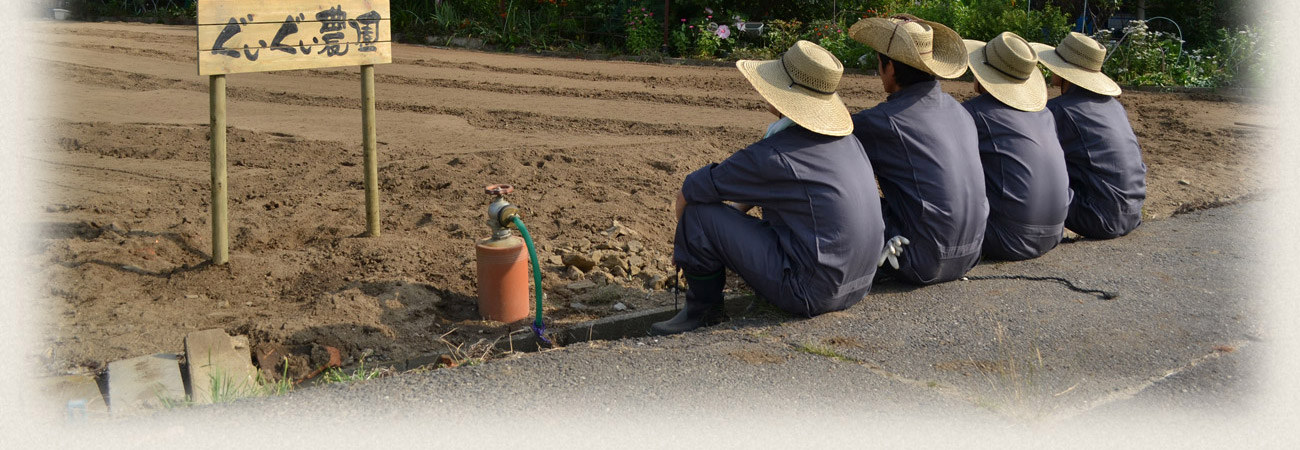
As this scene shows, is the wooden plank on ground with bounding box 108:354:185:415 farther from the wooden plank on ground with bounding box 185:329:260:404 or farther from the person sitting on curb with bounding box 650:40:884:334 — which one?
the person sitting on curb with bounding box 650:40:884:334

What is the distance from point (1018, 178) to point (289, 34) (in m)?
3.70

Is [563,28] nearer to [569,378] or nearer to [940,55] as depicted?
[940,55]

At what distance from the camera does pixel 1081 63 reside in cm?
571

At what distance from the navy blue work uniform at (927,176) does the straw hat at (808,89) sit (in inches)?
18.7

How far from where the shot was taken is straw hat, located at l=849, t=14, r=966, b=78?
4574mm

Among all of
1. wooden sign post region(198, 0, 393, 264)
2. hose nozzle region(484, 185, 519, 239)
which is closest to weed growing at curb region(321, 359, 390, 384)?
hose nozzle region(484, 185, 519, 239)

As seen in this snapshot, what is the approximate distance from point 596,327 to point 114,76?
31.4 feet

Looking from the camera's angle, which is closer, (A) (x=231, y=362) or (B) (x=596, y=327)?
(A) (x=231, y=362)

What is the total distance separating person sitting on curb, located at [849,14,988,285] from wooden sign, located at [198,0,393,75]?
2.58 metres

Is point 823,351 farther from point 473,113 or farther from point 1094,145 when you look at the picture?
point 473,113

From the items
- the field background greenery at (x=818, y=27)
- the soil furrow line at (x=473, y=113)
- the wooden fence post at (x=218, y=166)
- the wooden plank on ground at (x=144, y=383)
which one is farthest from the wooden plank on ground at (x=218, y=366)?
the field background greenery at (x=818, y=27)

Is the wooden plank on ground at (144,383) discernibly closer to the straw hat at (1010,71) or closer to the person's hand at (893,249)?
the person's hand at (893,249)

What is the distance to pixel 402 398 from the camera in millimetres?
3260

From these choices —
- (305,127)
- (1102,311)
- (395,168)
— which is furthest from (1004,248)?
(305,127)
